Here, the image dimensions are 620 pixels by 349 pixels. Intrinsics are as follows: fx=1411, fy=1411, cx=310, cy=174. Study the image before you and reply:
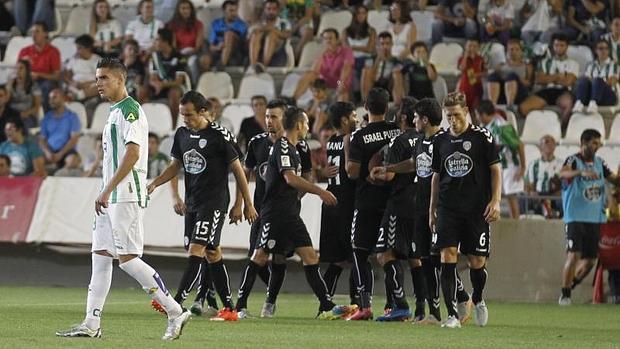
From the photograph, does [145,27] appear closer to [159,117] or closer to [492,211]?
[159,117]

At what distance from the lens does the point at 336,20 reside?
23.3 metres

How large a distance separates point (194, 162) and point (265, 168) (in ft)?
3.16

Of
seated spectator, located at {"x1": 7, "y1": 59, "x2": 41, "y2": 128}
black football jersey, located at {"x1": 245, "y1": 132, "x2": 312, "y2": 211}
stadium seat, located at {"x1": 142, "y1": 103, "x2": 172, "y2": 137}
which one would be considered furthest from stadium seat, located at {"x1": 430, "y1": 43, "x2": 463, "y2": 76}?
black football jersey, located at {"x1": 245, "y1": 132, "x2": 312, "y2": 211}

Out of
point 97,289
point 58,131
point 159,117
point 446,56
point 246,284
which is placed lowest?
point 246,284

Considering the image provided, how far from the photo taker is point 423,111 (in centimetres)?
1319

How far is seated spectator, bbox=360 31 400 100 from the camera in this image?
20875 mm

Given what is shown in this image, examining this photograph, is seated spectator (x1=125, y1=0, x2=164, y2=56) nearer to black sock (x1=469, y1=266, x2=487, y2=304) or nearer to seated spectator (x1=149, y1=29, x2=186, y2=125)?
seated spectator (x1=149, y1=29, x2=186, y2=125)

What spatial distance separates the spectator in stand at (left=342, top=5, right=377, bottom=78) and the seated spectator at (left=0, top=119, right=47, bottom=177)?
5.08 meters

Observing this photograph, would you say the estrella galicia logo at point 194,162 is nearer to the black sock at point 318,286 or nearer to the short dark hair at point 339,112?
the black sock at point 318,286

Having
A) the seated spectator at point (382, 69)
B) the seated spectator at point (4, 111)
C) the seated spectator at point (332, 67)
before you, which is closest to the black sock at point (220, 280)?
the seated spectator at point (382, 69)

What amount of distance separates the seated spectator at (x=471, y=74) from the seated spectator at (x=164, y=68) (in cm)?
448

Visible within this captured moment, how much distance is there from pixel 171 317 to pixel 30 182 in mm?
9755

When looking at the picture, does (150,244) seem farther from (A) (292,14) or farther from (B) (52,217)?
(A) (292,14)

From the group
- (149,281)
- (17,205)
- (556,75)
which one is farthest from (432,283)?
(556,75)
